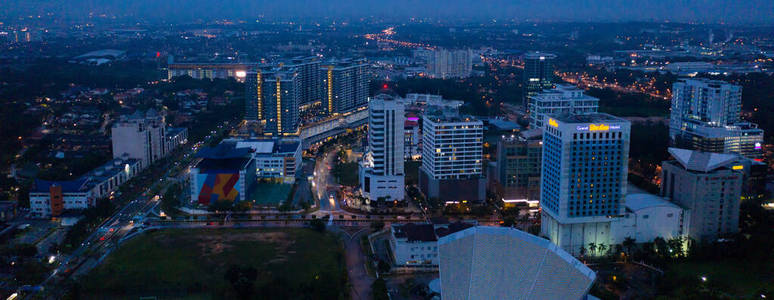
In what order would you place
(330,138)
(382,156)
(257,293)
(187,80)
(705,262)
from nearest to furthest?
(257,293)
(705,262)
(382,156)
(330,138)
(187,80)

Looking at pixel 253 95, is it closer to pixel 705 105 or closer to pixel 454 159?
pixel 454 159

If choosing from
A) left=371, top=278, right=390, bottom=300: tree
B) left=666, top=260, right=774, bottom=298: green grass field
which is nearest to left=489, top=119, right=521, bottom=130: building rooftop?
left=666, top=260, right=774, bottom=298: green grass field

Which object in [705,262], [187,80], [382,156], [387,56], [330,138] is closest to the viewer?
[705,262]

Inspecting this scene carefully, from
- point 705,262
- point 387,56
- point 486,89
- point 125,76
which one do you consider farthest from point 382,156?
point 387,56

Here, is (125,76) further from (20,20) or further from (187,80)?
(20,20)

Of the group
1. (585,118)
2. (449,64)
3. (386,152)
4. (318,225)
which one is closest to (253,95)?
(386,152)

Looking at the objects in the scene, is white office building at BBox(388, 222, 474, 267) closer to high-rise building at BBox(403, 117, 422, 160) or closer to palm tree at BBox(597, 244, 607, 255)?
palm tree at BBox(597, 244, 607, 255)

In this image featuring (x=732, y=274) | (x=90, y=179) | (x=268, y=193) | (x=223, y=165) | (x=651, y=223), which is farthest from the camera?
(x=268, y=193)
